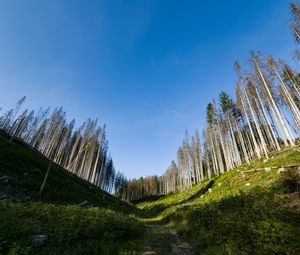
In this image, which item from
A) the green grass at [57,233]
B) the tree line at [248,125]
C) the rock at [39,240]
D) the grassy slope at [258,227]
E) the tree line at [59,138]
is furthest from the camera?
the tree line at [59,138]

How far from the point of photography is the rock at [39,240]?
5.49m

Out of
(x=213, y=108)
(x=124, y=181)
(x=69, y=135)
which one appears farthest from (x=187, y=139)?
(x=124, y=181)

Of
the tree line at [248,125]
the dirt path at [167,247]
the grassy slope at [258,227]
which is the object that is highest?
the tree line at [248,125]

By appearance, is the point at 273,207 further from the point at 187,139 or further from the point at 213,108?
the point at 187,139

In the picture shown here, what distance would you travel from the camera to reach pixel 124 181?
8662 cm

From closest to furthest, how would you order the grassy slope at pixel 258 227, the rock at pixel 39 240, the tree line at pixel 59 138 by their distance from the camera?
the grassy slope at pixel 258 227, the rock at pixel 39 240, the tree line at pixel 59 138

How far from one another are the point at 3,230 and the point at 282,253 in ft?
27.3

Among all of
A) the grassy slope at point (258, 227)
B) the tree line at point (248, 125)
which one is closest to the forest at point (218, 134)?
A: the tree line at point (248, 125)

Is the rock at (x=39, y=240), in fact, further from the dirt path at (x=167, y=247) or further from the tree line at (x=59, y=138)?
the tree line at (x=59, y=138)

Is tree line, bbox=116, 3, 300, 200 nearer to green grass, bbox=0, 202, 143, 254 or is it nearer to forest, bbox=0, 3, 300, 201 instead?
forest, bbox=0, 3, 300, 201

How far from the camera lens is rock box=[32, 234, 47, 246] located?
5.49 m

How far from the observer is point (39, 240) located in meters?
5.61

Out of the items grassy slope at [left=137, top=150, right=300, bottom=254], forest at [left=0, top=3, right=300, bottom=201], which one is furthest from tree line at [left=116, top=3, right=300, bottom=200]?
grassy slope at [left=137, top=150, right=300, bottom=254]

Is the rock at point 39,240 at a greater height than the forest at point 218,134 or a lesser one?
lesser
